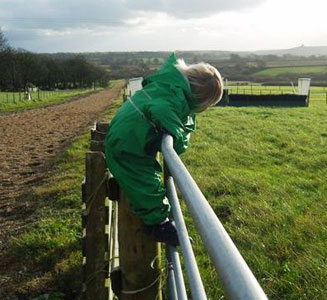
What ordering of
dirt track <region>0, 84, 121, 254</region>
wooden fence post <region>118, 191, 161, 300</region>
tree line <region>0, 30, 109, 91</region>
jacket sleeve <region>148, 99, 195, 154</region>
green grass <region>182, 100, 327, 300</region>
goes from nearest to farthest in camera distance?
1. jacket sleeve <region>148, 99, 195, 154</region>
2. wooden fence post <region>118, 191, 161, 300</region>
3. green grass <region>182, 100, 327, 300</region>
4. dirt track <region>0, 84, 121, 254</region>
5. tree line <region>0, 30, 109, 91</region>

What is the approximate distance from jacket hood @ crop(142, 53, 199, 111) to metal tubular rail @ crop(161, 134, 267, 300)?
1084 millimetres

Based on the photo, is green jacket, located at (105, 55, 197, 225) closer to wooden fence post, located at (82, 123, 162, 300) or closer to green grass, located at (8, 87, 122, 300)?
wooden fence post, located at (82, 123, 162, 300)

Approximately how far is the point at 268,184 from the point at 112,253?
13.0 feet

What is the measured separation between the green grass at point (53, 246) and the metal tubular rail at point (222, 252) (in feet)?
10.2

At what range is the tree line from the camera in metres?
66.4

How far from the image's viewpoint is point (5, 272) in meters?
4.73

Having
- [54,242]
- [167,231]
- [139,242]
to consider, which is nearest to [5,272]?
[54,242]

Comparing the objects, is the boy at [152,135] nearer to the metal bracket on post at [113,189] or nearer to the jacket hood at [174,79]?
the jacket hood at [174,79]

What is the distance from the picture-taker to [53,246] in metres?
5.12

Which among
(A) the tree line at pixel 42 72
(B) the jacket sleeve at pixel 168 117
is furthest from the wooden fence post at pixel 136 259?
(A) the tree line at pixel 42 72

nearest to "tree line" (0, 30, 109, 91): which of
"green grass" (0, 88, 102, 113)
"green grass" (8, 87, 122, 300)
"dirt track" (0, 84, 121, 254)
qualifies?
"green grass" (0, 88, 102, 113)

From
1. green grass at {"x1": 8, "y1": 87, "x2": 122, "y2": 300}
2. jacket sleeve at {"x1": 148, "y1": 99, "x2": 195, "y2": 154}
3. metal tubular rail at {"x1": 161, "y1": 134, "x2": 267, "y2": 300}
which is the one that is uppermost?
jacket sleeve at {"x1": 148, "y1": 99, "x2": 195, "y2": 154}

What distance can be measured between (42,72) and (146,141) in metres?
87.6

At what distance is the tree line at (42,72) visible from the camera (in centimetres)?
6638
